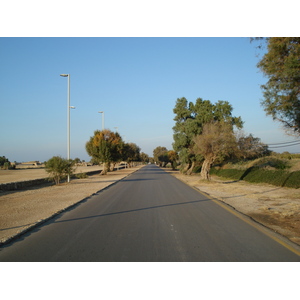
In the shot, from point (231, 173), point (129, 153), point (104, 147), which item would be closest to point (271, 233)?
point (231, 173)

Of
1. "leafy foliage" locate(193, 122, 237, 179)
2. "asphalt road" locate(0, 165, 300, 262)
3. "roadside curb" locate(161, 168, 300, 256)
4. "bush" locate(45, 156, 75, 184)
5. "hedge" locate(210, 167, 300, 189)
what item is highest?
"leafy foliage" locate(193, 122, 237, 179)

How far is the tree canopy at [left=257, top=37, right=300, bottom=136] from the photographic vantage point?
9.78 metres

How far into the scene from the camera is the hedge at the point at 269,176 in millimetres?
21598

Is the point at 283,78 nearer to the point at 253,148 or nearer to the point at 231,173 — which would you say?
the point at 231,173

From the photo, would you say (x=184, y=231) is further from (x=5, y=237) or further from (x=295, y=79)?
(x=295, y=79)

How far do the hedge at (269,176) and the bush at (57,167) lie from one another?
55.1 ft

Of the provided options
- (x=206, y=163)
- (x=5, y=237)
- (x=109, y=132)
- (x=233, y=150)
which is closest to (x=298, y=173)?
(x=233, y=150)

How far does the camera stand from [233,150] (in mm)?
30359

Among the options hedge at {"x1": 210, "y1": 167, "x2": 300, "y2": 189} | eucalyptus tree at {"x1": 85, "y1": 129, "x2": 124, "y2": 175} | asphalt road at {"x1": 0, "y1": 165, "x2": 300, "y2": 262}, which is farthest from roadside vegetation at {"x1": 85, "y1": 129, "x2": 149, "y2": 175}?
asphalt road at {"x1": 0, "y1": 165, "x2": 300, "y2": 262}

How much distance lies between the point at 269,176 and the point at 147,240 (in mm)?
21080

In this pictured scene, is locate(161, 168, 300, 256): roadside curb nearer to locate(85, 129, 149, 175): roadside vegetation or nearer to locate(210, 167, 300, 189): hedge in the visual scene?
locate(210, 167, 300, 189): hedge

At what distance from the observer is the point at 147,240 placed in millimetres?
7465

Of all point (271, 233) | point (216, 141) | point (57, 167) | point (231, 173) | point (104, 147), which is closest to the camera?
point (271, 233)

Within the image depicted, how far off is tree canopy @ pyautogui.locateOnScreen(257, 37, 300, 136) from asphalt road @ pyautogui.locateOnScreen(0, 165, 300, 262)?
13.2 ft
